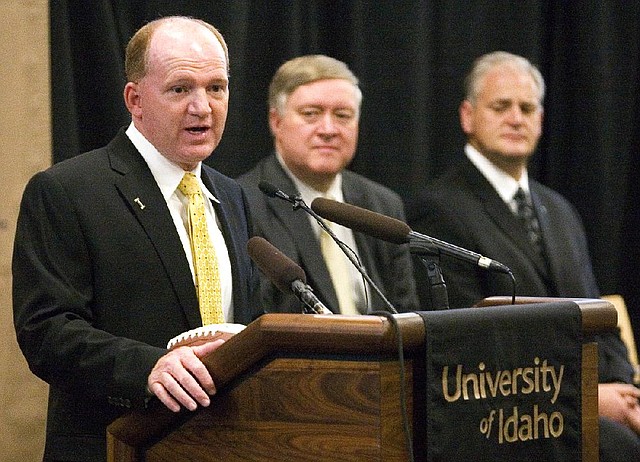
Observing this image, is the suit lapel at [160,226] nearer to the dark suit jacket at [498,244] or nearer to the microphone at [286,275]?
the microphone at [286,275]

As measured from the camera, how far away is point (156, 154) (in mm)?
2502

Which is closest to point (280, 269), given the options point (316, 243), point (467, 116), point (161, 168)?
point (161, 168)

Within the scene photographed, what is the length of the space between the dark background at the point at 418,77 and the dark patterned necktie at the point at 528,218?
506 mm

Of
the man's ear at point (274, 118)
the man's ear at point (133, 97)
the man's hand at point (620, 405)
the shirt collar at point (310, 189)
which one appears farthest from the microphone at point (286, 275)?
the man's hand at point (620, 405)

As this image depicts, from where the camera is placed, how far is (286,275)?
2.09m

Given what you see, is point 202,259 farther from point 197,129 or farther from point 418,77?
point 418,77

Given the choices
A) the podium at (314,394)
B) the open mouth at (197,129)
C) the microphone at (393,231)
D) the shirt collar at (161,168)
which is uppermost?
the open mouth at (197,129)

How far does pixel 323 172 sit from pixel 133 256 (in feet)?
5.46

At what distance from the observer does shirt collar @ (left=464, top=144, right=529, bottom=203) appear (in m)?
4.45

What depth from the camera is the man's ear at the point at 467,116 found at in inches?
181

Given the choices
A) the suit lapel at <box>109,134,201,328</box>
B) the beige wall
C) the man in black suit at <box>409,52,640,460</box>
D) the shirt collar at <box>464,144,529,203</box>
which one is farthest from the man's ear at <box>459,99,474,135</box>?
the suit lapel at <box>109,134,201,328</box>

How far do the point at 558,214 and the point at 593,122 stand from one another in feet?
2.88

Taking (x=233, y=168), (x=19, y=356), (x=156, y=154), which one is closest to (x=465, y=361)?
(x=156, y=154)

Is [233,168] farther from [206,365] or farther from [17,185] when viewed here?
[206,365]
